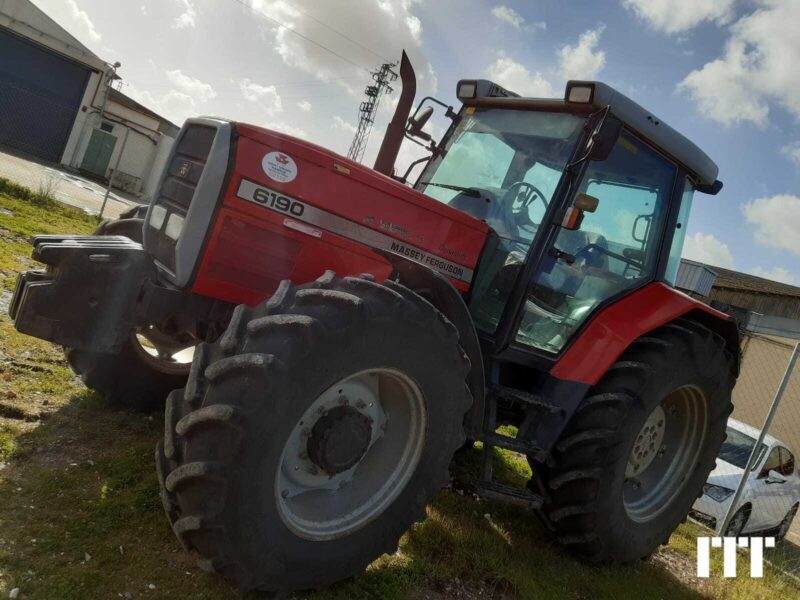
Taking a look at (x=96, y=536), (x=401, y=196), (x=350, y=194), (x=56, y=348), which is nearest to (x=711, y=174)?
(x=401, y=196)

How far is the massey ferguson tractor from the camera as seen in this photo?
2275 mm

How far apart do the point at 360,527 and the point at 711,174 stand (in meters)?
3.37

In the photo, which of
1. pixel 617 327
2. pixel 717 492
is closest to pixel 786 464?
A: pixel 717 492

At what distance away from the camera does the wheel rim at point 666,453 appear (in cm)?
402

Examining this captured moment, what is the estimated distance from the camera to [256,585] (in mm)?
2291

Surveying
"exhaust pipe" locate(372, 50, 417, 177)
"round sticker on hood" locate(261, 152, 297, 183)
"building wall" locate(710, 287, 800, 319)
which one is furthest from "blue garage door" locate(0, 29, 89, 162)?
"building wall" locate(710, 287, 800, 319)

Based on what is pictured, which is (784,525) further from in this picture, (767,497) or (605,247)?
(605,247)

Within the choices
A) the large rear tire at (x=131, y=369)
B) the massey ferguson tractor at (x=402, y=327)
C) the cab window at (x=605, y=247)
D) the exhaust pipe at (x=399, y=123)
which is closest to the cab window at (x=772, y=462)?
the massey ferguson tractor at (x=402, y=327)

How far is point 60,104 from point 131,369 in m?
21.6

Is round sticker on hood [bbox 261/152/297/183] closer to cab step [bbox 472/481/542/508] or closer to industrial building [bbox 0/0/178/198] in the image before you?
cab step [bbox 472/481/542/508]

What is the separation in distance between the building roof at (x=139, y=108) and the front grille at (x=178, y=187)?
21111 mm

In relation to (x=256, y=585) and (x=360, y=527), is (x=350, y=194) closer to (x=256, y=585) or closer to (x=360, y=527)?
(x=360, y=527)

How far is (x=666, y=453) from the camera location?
429cm

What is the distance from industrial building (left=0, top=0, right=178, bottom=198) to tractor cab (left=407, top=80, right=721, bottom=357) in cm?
1779
